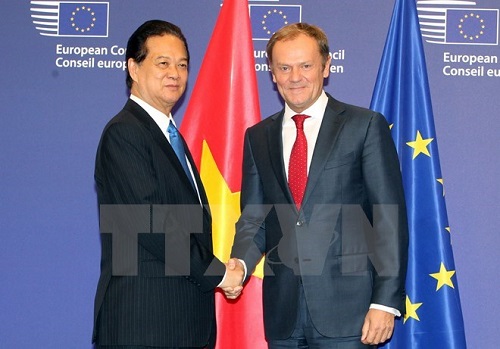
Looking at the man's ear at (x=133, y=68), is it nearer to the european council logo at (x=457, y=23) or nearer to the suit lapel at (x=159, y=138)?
the suit lapel at (x=159, y=138)

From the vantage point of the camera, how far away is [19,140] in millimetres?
4250

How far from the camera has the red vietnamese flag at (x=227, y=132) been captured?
371 centimetres

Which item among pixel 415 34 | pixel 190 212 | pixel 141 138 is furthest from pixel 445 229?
pixel 141 138

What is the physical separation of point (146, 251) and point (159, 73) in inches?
30.0

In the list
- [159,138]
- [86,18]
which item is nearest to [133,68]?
[159,138]

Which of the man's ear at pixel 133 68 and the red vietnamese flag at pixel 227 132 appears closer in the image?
the man's ear at pixel 133 68

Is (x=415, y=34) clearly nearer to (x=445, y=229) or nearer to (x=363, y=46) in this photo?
(x=363, y=46)

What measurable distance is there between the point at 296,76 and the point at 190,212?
2.41 ft

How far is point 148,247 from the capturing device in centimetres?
264

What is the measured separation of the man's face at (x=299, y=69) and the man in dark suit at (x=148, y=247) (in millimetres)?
574

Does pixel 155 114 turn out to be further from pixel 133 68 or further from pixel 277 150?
pixel 277 150

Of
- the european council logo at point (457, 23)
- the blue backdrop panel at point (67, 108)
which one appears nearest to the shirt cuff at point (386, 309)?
the blue backdrop panel at point (67, 108)

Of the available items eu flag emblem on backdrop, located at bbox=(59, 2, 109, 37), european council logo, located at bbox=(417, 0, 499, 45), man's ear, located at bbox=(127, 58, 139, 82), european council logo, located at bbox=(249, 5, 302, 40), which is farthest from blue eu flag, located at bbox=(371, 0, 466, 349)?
eu flag emblem on backdrop, located at bbox=(59, 2, 109, 37)

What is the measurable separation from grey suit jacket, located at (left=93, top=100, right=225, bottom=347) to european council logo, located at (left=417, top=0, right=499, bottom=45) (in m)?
2.05
